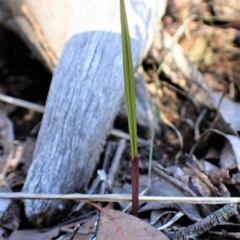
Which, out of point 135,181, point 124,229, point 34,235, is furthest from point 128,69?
point 34,235

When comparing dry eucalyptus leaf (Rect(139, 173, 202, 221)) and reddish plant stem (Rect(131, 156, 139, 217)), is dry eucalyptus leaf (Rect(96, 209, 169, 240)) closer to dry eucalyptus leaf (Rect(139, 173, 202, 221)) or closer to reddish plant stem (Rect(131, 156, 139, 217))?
reddish plant stem (Rect(131, 156, 139, 217))

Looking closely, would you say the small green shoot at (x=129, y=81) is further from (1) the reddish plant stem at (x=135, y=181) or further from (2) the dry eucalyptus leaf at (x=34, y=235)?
(2) the dry eucalyptus leaf at (x=34, y=235)

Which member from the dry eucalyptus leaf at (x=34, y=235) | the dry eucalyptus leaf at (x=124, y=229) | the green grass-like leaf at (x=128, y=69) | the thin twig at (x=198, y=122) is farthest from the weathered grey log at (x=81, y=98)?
the thin twig at (x=198, y=122)

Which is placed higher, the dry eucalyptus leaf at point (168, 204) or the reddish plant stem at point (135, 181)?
the reddish plant stem at point (135, 181)

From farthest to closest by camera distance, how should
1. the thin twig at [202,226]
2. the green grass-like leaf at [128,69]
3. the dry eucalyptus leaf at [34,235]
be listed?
1. the dry eucalyptus leaf at [34,235]
2. the thin twig at [202,226]
3. the green grass-like leaf at [128,69]

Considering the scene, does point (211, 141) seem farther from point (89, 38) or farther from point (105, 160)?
point (89, 38)

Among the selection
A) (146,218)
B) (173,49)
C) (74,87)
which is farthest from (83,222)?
(173,49)

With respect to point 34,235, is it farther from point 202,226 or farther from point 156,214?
point 202,226
